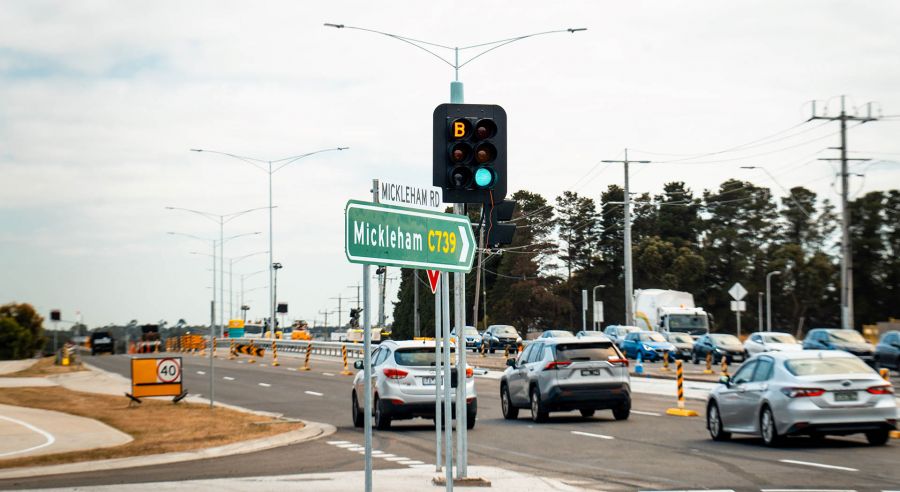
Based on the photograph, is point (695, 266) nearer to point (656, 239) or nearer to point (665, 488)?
point (656, 239)

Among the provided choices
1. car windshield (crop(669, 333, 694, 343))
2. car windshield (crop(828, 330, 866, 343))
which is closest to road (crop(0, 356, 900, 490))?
car windshield (crop(828, 330, 866, 343))

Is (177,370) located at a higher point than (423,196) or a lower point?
lower

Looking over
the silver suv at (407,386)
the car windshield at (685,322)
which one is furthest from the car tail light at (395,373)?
the car windshield at (685,322)

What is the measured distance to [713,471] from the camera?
51.8ft

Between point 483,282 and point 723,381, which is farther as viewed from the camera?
point 483,282

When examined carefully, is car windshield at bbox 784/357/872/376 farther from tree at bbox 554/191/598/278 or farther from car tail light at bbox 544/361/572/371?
tree at bbox 554/191/598/278

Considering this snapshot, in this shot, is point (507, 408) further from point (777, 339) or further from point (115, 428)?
point (777, 339)

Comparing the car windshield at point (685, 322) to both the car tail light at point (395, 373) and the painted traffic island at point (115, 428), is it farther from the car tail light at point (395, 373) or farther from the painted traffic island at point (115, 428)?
the car tail light at point (395, 373)

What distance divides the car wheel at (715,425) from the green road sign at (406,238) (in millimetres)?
10946

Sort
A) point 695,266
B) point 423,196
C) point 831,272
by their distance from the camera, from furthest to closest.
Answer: point 695,266 < point 831,272 < point 423,196

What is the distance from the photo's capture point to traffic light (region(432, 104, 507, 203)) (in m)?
12.9

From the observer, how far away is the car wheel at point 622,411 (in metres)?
25.9

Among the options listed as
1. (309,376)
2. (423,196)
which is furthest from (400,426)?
(309,376)

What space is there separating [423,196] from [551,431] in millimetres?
12161
